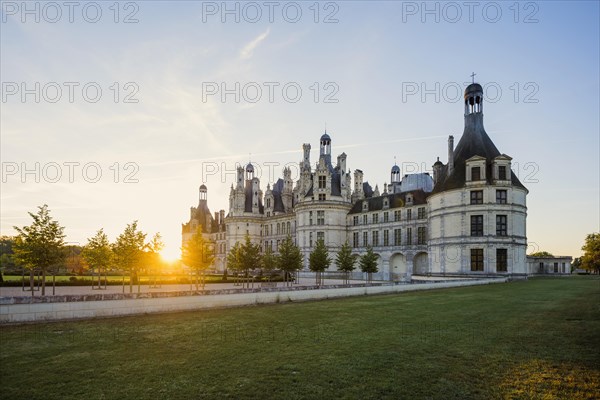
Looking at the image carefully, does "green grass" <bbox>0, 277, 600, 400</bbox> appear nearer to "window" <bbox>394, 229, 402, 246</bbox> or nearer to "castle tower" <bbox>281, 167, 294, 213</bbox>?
"window" <bbox>394, 229, 402, 246</bbox>

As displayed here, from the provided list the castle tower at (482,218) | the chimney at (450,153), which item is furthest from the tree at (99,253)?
the chimney at (450,153)

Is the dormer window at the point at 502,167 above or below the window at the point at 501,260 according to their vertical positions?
above

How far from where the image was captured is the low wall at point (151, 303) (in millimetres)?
15336

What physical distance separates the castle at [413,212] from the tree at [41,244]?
39438 mm

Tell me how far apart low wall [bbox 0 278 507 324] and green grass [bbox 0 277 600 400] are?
43.9 inches

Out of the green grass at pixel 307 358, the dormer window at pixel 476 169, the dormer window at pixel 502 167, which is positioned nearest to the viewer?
the green grass at pixel 307 358

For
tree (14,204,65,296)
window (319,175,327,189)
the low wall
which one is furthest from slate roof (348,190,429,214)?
tree (14,204,65,296)

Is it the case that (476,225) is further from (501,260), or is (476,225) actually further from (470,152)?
(470,152)

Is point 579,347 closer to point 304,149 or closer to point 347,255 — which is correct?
point 347,255

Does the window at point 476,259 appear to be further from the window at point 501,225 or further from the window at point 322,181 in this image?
the window at point 322,181

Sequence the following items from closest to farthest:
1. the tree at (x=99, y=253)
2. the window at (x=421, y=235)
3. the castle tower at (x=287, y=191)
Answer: the tree at (x=99, y=253) → the window at (x=421, y=235) → the castle tower at (x=287, y=191)

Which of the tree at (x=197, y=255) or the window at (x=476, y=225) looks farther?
the window at (x=476, y=225)

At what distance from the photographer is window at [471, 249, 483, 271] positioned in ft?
151

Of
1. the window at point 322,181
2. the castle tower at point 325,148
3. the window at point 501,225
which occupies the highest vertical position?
the castle tower at point 325,148
